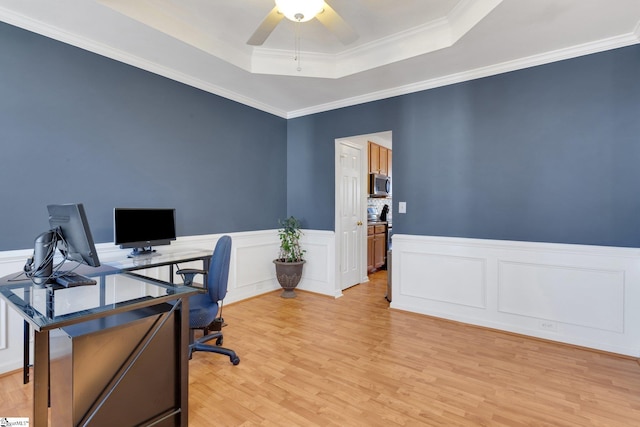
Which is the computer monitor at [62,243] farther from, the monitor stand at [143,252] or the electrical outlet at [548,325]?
the electrical outlet at [548,325]

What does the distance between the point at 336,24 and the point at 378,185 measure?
3960mm

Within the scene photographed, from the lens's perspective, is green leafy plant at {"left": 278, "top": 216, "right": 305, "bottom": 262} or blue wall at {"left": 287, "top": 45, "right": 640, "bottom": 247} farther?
green leafy plant at {"left": 278, "top": 216, "right": 305, "bottom": 262}

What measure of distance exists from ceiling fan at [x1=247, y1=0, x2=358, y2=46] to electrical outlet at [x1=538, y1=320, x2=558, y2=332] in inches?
124

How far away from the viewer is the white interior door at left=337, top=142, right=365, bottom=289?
15.3 ft

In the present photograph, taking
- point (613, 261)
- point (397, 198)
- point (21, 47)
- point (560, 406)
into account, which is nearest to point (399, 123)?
point (397, 198)

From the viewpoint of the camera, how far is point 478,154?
11.1ft

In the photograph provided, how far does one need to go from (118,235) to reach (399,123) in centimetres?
332

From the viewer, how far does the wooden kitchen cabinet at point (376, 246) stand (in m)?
5.65

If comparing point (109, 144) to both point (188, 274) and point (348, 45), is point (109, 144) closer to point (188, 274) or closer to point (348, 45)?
point (188, 274)

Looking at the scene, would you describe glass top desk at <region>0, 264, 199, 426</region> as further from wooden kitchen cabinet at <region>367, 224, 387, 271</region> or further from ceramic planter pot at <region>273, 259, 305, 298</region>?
wooden kitchen cabinet at <region>367, 224, 387, 271</region>

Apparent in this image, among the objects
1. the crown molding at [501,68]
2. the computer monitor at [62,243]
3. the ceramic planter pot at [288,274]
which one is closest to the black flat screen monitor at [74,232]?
the computer monitor at [62,243]

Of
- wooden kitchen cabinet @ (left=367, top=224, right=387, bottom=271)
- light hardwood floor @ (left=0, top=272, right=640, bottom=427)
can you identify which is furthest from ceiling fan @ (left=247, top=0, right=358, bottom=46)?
wooden kitchen cabinet @ (left=367, top=224, right=387, bottom=271)

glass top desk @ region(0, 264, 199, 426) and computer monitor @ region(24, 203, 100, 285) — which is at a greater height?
computer monitor @ region(24, 203, 100, 285)

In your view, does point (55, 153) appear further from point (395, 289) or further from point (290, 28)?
point (395, 289)
